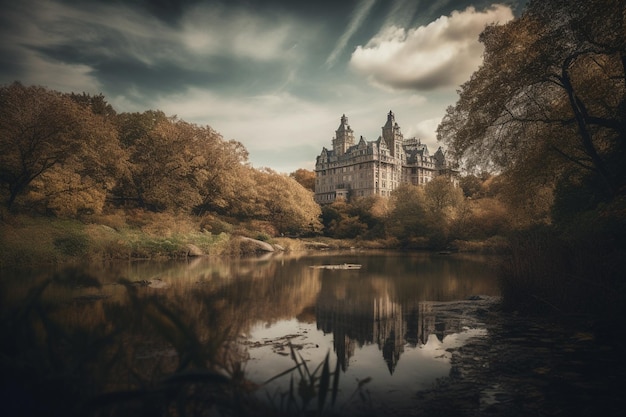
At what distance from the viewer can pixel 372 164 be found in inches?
4434

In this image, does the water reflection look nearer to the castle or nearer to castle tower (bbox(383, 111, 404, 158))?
the castle

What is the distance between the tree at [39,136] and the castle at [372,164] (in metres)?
Result: 89.2

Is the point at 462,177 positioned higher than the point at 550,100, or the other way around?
the point at 550,100

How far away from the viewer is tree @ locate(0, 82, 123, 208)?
2356cm

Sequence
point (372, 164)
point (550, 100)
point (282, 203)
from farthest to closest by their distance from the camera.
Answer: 1. point (372, 164)
2. point (282, 203)
3. point (550, 100)

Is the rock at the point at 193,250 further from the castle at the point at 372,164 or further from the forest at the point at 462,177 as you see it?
the castle at the point at 372,164

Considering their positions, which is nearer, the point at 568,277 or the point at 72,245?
the point at 568,277

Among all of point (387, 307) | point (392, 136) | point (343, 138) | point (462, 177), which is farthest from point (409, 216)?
point (343, 138)

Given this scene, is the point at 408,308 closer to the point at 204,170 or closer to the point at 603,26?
the point at 603,26

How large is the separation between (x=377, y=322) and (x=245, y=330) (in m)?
3.26

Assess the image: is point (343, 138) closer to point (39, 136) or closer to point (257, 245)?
point (257, 245)

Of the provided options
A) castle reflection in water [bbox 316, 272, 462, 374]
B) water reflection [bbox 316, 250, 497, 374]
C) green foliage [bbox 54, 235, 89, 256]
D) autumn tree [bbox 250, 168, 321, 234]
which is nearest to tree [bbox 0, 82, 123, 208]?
green foliage [bbox 54, 235, 89, 256]

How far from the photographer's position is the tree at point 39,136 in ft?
77.3

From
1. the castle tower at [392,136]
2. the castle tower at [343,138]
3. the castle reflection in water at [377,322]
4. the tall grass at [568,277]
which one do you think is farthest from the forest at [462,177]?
the castle tower at [343,138]
